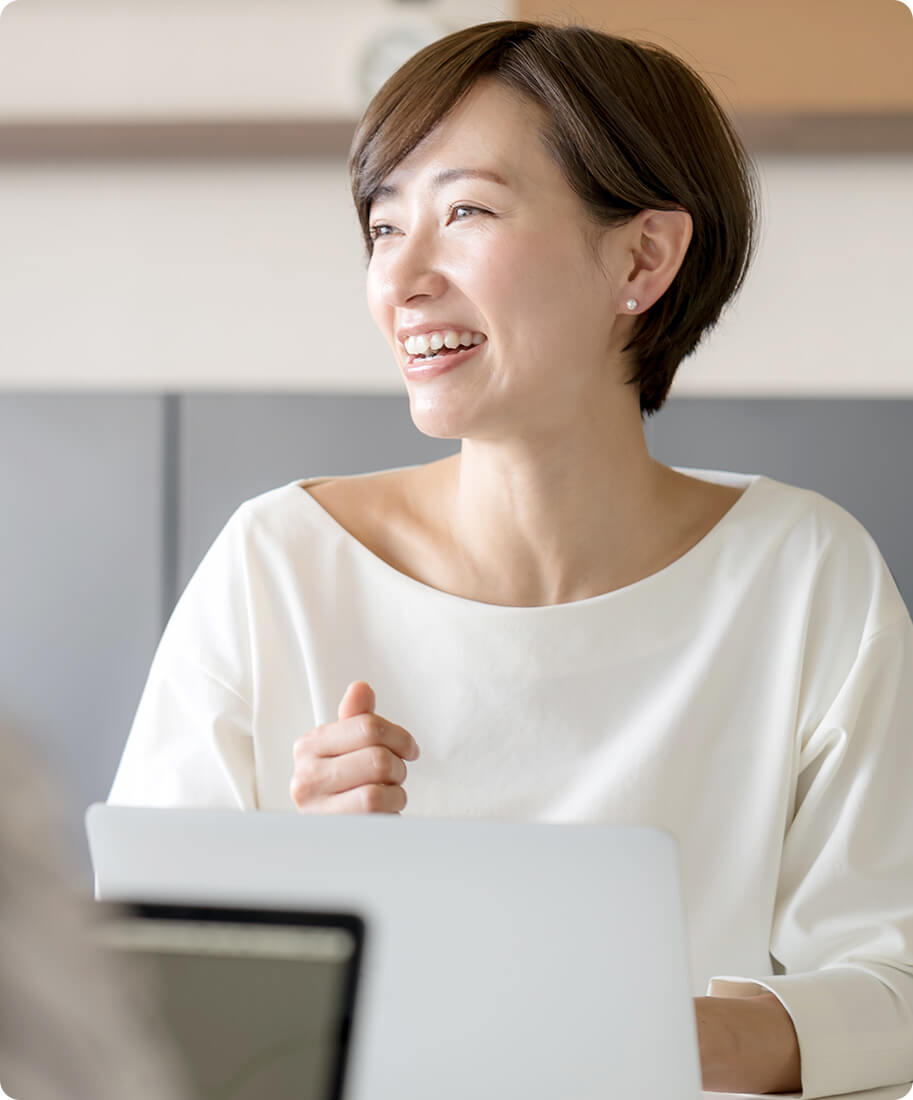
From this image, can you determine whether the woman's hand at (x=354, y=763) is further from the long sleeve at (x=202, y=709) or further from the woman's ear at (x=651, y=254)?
the woman's ear at (x=651, y=254)

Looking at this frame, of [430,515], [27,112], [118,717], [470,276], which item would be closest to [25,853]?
[470,276]

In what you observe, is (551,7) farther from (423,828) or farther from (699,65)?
(423,828)

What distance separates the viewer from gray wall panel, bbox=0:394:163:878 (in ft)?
6.21

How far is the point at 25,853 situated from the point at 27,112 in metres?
1.97

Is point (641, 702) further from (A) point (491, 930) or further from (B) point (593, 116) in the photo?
(A) point (491, 930)

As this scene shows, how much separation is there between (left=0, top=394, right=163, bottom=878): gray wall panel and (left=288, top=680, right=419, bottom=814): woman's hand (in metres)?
1.02

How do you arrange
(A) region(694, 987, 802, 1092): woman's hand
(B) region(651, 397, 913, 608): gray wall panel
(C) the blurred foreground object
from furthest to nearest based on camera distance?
1. (B) region(651, 397, 913, 608): gray wall panel
2. (A) region(694, 987, 802, 1092): woman's hand
3. (C) the blurred foreground object

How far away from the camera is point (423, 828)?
0.52 m

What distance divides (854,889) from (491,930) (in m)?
0.66

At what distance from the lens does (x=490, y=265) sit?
1128 millimetres

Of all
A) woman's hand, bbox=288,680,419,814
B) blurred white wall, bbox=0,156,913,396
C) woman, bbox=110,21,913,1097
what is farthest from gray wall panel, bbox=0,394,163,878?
woman's hand, bbox=288,680,419,814

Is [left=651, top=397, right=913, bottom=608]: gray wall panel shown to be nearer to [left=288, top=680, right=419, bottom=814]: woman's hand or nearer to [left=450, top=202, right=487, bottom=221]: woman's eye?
[left=450, top=202, right=487, bottom=221]: woman's eye

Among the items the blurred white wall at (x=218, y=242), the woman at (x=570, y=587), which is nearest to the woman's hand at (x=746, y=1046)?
the woman at (x=570, y=587)

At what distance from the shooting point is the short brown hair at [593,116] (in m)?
1.14
